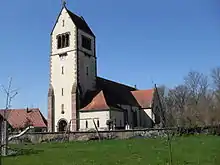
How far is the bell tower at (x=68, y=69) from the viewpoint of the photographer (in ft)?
154

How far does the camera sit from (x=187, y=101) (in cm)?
6938

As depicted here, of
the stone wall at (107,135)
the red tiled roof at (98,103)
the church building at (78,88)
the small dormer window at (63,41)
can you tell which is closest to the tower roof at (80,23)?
the church building at (78,88)

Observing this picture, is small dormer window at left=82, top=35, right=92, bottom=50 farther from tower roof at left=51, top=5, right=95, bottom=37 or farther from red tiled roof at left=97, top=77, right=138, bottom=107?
red tiled roof at left=97, top=77, right=138, bottom=107

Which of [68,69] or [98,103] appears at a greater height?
[68,69]

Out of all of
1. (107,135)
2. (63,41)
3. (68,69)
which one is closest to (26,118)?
(68,69)

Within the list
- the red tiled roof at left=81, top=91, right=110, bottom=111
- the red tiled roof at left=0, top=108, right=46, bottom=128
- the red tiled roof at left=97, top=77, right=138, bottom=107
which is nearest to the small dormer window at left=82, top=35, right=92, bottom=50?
the red tiled roof at left=97, top=77, right=138, bottom=107

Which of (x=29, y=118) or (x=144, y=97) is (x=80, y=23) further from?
(x=29, y=118)

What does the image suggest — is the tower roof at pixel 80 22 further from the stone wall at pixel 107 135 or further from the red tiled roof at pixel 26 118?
the stone wall at pixel 107 135

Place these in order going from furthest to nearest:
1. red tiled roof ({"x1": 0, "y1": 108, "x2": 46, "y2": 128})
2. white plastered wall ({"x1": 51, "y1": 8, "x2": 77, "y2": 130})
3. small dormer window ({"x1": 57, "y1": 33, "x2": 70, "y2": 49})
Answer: red tiled roof ({"x1": 0, "y1": 108, "x2": 46, "y2": 128}) → small dormer window ({"x1": 57, "y1": 33, "x2": 70, "y2": 49}) → white plastered wall ({"x1": 51, "y1": 8, "x2": 77, "y2": 130})

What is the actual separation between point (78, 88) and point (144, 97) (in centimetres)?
1721

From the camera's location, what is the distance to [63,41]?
5062 centimetres

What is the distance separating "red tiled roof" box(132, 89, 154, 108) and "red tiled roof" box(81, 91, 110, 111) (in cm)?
1339

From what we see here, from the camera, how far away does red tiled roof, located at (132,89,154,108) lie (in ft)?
192

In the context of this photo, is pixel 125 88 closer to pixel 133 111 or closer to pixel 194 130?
pixel 133 111
